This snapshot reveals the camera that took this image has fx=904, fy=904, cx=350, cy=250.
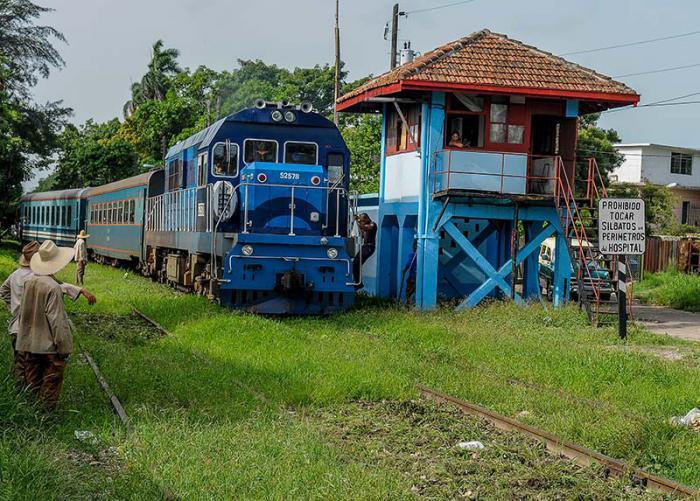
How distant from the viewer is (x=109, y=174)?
5212 cm

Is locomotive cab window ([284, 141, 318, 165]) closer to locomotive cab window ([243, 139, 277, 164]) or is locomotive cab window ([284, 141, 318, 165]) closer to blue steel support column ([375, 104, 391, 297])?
locomotive cab window ([243, 139, 277, 164])

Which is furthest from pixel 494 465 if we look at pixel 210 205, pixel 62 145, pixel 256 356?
pixel 62 145

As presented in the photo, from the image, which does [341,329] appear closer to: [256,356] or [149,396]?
[256,356]

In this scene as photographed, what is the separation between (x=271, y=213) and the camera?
16.7 metres

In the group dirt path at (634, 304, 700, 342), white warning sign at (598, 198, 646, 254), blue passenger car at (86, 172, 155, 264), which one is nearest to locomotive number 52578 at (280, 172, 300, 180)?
white warning sign at (598, 198, 646, 254)

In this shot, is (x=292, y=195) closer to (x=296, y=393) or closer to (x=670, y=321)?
(x=296, y=393)

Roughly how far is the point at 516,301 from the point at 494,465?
1268cm

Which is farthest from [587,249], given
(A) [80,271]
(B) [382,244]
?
(A) [80,271]

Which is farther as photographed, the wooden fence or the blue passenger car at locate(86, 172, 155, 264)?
the wooden fence

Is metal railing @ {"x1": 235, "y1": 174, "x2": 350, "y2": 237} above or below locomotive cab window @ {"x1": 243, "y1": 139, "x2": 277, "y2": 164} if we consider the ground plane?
below

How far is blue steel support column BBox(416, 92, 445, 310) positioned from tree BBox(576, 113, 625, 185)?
24271 millimetres

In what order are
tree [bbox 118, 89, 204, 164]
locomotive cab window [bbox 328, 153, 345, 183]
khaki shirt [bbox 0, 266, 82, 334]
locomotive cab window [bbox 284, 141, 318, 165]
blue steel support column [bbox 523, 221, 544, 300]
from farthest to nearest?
tree [bbox 118, 89, 204, 164]
blue steel support column [bbox 523, 221, 544, 300]
locomotive cab window [bbox 328, 153, 345, 183]
locomotive cab window [bbox 284, 141, 318, 165]
khaki shirt [bbox 0, 266, 82, 334]

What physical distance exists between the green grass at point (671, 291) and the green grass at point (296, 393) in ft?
28.9

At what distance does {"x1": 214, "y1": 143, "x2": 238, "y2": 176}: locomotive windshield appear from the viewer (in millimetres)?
17078
